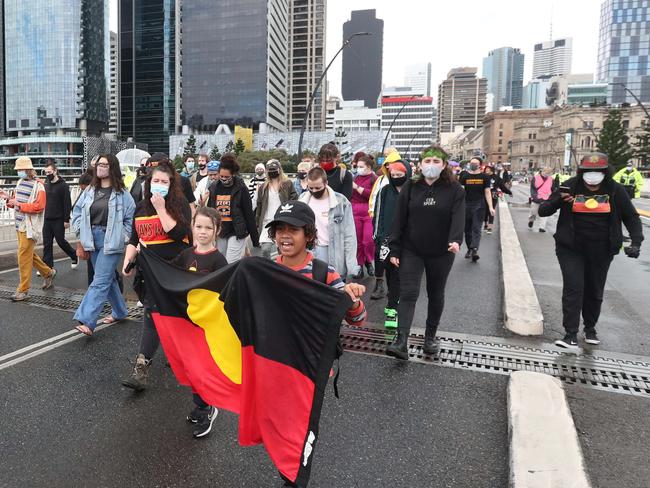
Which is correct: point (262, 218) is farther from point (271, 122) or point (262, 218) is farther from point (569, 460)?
point (271, 122)

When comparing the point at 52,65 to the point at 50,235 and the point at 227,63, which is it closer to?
the point at 227,63

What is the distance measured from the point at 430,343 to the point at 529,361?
93cm

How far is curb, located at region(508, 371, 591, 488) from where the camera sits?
2801 millimetres

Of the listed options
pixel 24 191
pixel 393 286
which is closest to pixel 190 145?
pixel 24 191

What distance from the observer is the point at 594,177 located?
5.12 metres

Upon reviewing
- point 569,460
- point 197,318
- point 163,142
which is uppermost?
point 163,142

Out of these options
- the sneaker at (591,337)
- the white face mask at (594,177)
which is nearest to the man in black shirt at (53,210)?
the white face mask at (594,177)

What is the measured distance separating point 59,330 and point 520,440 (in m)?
4.91

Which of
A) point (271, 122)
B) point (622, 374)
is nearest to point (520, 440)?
point (622, 374)

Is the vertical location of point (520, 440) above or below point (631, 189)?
below

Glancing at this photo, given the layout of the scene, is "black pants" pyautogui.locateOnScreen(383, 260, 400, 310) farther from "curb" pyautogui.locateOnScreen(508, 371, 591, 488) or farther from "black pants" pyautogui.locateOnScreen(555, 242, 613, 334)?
"curb" pyautogui.locateOnScreen(508, 371, 591, 488)

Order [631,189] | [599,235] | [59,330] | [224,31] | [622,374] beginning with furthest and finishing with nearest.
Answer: [224,31] → [631,189] → [59,330] → [599,235] → [622,374]

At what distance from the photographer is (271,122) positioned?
140875 millimetres

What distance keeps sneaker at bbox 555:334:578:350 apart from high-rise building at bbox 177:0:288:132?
13348 centimetres
